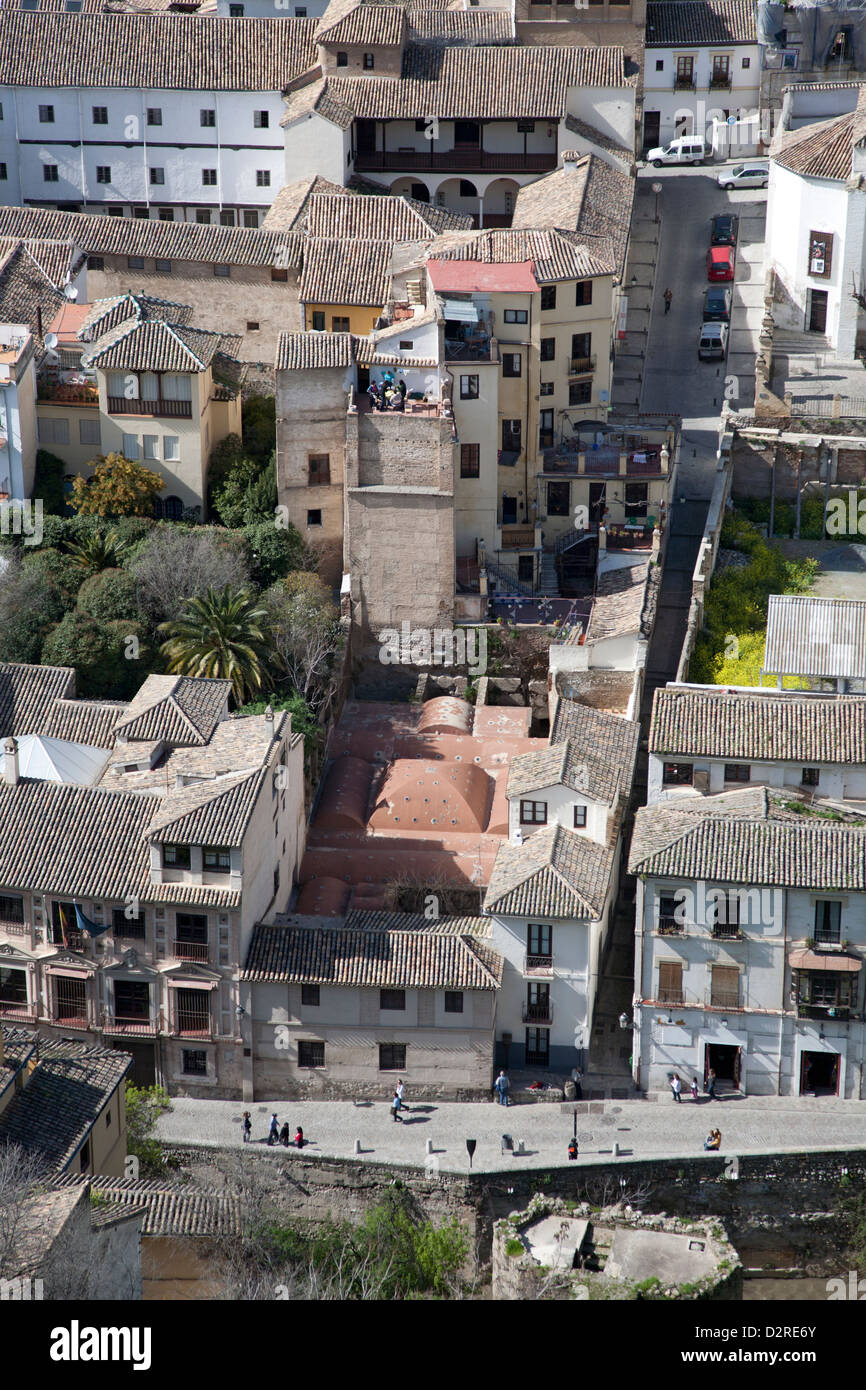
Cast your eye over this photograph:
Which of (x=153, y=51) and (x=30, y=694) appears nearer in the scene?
(x=30, y=694)

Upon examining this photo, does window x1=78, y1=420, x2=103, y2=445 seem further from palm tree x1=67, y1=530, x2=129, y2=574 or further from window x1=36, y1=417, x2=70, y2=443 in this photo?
palm tree x1=67, y1=530, x2=129, y2=574

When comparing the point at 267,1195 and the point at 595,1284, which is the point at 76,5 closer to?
the point at 267,1195

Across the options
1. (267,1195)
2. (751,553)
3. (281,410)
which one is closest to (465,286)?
(281,410)

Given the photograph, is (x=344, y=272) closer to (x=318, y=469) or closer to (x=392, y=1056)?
(x=318, y=469)

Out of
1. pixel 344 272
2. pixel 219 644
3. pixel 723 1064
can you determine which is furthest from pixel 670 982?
pixel 344 272

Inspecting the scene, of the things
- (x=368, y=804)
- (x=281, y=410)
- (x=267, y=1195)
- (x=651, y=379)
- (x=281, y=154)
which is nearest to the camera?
(x=267, y=1195)

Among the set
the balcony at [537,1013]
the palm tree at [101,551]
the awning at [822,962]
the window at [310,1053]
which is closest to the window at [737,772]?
the awning at [822,962]
